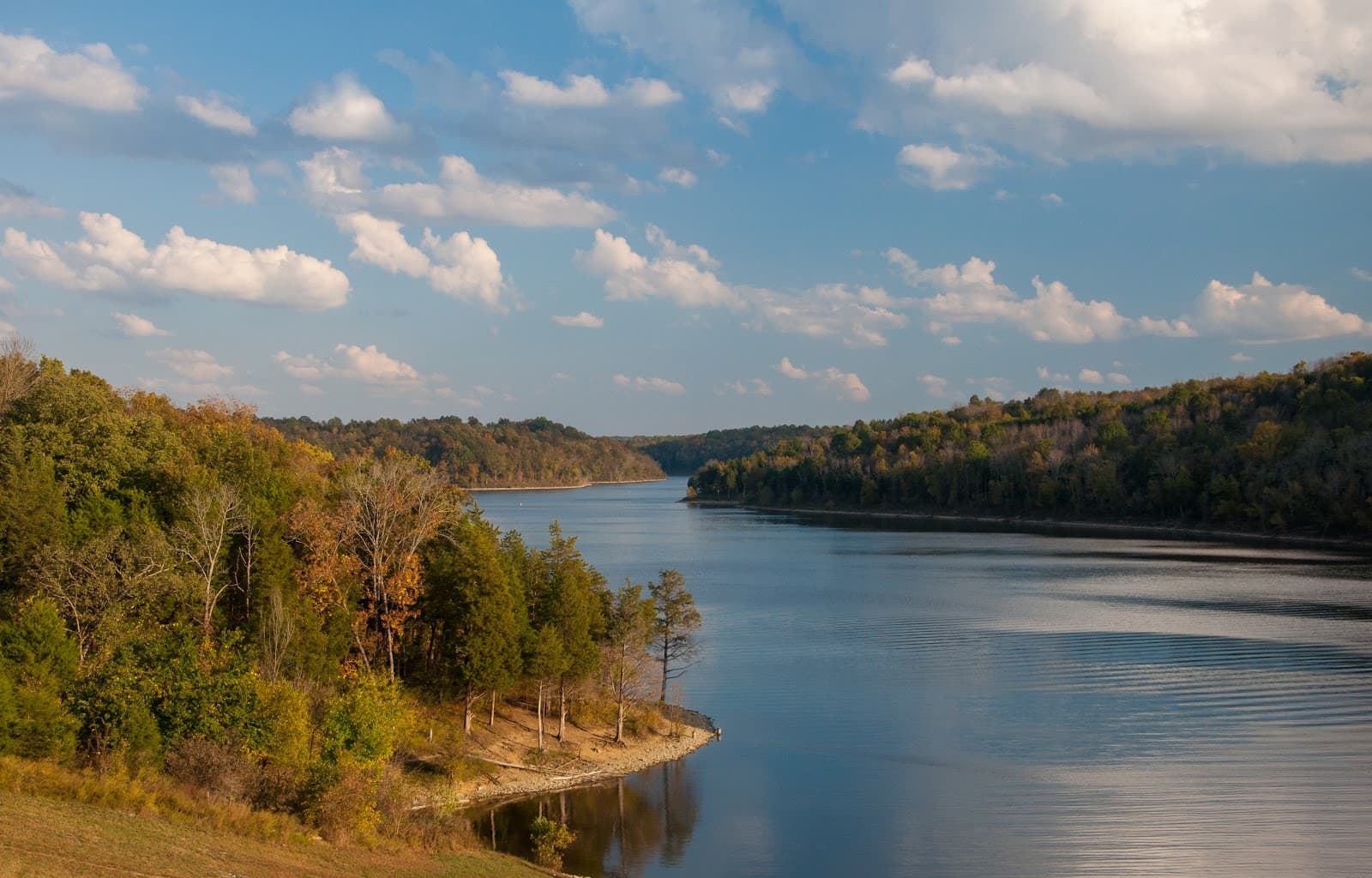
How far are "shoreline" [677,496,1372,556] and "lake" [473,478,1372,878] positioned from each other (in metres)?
29.6

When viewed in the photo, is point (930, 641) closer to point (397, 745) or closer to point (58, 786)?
point (397, 745)

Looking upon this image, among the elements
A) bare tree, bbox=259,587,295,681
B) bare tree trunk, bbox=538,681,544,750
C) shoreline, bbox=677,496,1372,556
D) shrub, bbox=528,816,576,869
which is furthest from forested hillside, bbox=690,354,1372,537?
bare tree, bbox=259,587,295,681

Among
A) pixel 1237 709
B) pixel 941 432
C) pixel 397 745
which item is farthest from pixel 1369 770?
pixel 941 432

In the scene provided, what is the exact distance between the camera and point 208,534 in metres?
28.0

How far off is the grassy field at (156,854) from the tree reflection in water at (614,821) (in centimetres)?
352

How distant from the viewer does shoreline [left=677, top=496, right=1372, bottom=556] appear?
89000 mm

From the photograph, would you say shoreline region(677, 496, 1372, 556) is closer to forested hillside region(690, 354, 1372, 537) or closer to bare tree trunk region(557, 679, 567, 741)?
forested hillside region(690, 354, 1372, 537)

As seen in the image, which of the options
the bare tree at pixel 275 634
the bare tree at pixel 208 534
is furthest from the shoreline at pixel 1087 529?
the bare tree at pixel 208 534

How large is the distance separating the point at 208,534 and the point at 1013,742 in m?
22.5

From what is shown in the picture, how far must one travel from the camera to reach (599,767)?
2908 centimetres

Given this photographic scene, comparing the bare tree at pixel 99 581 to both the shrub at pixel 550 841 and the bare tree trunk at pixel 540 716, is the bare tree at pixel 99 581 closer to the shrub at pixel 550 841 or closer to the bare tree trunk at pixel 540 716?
the bare tree trunk at pixel 540 716

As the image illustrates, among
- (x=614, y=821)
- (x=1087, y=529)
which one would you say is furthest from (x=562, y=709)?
(x=1087, y=529)

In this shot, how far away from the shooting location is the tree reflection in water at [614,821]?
23219mm

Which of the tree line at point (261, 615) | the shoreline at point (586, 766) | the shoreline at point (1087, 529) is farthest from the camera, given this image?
the shoreline at point (1087, 529)
